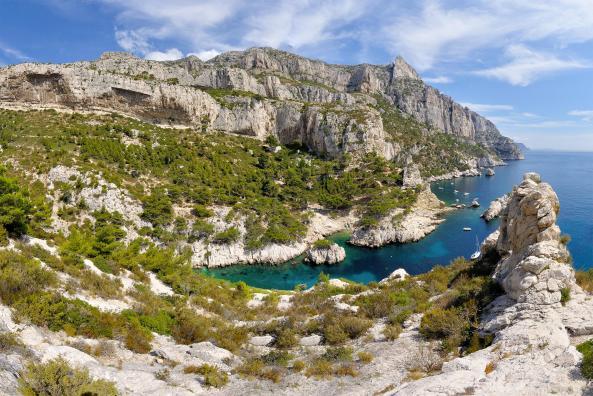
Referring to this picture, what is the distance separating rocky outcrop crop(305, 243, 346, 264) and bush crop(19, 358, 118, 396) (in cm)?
3376

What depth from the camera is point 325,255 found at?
39.5 metres

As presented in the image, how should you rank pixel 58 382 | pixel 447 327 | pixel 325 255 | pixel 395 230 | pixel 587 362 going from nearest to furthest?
1. pixel 587 362
2. pixel 58 382
3. pixel 447 327
4. pixel 325 255
5. pixel 395 230

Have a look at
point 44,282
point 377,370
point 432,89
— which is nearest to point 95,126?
point 44,282

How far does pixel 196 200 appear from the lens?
42812mm

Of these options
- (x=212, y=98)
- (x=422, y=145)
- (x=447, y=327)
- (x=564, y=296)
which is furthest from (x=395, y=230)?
(x=422, y=145)

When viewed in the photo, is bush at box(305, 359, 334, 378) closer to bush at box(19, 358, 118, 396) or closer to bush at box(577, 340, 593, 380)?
bush at box(19, 358, 118, 396)

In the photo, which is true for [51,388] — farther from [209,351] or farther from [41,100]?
[41,100]

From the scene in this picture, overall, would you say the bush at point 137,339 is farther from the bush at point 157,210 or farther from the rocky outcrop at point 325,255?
the rocky outcrop at point 325,255

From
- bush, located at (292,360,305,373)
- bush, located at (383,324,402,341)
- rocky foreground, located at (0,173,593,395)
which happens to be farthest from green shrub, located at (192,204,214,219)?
bush, located at (292,360,305,373)

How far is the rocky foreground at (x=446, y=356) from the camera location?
227 inches

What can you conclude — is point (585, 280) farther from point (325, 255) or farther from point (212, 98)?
point (212, 98)

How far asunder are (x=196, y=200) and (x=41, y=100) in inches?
1275

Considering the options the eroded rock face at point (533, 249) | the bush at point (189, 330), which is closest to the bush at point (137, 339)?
the bush at point (189, 330)

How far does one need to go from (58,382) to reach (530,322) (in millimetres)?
9742
